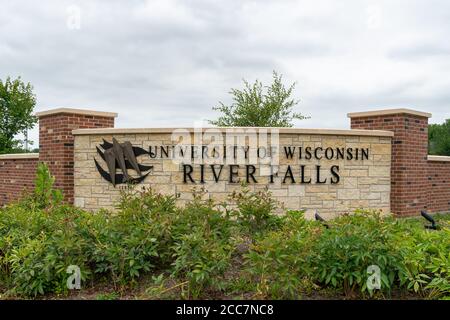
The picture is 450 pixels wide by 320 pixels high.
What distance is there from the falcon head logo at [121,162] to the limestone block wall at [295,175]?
12cm

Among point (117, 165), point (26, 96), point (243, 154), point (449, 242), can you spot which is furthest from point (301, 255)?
point (26, 96)

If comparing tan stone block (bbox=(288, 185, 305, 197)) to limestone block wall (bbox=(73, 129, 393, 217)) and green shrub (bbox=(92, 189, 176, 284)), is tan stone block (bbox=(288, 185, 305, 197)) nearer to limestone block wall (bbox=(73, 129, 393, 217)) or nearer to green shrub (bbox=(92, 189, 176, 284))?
limestone block wall (bbox=(73, 129, 393, 217))

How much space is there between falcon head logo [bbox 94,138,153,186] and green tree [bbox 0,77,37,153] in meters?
18.6

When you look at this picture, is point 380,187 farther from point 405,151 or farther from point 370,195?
point 405,151

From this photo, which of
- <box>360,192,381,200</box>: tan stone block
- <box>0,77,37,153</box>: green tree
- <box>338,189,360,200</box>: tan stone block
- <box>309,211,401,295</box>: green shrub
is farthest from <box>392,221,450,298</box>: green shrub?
<box>0,77,37,153</box>: green tree

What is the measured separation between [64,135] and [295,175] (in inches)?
237

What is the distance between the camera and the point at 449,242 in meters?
4.57

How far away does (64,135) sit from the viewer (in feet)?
37.7

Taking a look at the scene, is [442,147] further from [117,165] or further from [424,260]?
[424,260]

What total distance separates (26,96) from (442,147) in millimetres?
38787

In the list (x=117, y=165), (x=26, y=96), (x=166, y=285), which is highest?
(x=26, y=96)

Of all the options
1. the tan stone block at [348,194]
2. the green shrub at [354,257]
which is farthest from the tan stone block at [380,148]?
the green shrub at [354,257]

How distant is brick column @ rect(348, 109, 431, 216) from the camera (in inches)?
446
